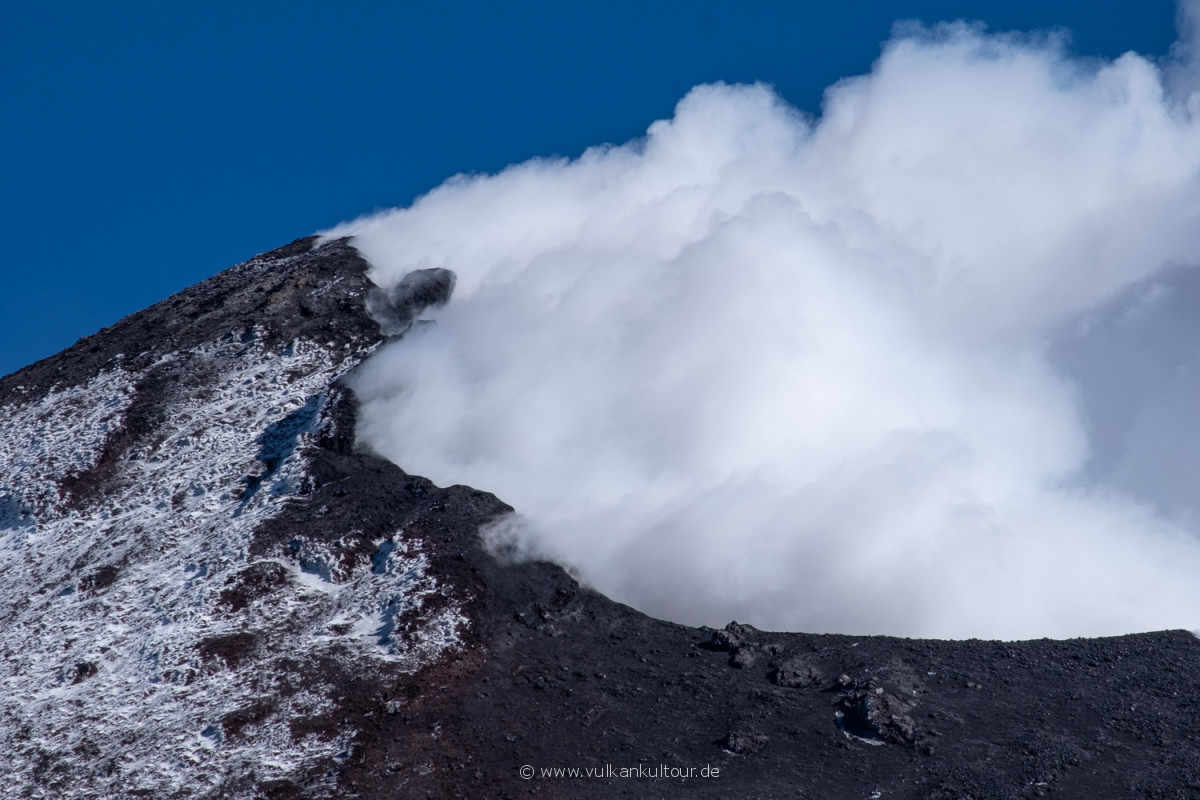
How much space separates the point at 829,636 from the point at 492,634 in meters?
12.2

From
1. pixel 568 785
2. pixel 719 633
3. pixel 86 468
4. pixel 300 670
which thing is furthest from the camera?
pixel 86 468

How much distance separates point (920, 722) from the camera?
133 ft

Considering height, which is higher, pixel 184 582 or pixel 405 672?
pixel 184 582

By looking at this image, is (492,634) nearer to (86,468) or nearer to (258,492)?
(258,492)

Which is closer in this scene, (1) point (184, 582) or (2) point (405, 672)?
(2) point (405, 672)

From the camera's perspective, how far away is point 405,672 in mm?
43000

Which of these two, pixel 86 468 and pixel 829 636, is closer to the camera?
pixel 829 636

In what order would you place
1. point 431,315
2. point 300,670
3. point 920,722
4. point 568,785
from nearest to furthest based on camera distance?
point 568,785
point 920,722
point 300,670
point 431,315

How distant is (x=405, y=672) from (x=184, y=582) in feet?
35.4

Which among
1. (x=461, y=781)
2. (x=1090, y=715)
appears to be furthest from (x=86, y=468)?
(x=1090, y=715)

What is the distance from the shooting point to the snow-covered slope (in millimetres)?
40625

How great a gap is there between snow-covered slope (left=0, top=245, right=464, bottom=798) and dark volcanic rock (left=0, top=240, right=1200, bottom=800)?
115 millimetres

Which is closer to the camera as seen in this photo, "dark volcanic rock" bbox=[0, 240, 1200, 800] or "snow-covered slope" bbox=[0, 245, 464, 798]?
"dark volcanic rock" bbox=[0, 240, 1200, 800]

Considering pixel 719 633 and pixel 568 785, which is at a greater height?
pixel 719 633
